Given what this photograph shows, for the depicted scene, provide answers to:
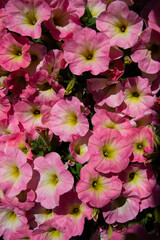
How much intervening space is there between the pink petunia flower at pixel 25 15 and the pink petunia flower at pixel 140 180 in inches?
31.2

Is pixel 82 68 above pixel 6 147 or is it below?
above

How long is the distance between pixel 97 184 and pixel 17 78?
0.70 m

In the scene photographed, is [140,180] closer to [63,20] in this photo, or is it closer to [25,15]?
[63,20]

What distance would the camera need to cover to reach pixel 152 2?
4.51 ft

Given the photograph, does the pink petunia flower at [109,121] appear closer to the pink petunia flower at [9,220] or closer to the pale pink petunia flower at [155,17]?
the pale pink petunia flower at [155,17]

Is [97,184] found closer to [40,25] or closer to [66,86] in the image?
[66,86]

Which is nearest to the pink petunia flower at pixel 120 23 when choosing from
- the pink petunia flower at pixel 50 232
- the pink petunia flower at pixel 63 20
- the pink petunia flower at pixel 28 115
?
the pink petunia flower at pixel 63 20

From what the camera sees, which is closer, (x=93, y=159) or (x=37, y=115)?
(x=93, y=159)

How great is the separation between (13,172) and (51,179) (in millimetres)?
200

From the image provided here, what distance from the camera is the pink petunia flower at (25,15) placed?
1.35m

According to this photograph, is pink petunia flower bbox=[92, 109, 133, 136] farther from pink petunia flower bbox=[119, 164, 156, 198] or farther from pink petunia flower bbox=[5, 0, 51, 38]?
pink petunia flower bbox=[5, 0, 51, 38]

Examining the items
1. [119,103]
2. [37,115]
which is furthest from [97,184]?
[37,115]

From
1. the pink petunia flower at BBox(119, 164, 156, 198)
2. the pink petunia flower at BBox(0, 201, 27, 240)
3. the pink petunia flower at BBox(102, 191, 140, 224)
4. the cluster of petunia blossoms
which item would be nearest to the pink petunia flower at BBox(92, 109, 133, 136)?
the cluster of petunia blossoms

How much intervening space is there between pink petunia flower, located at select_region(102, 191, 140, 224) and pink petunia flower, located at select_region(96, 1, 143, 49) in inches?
28.5
